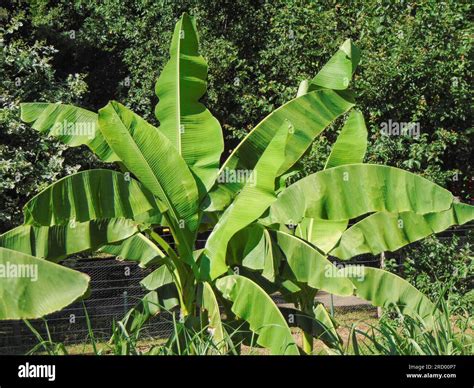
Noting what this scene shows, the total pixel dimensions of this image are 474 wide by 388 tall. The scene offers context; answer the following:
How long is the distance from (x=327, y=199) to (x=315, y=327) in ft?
4.15

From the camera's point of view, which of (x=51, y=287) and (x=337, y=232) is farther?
(x=337, y=232)

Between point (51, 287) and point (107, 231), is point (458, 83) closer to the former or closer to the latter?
point (107, 231)

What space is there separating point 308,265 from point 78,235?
186 cm

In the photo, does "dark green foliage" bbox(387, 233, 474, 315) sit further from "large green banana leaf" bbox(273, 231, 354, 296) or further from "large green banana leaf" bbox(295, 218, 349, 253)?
"large green banana leaf" bbox(273, 231, 354, 296)

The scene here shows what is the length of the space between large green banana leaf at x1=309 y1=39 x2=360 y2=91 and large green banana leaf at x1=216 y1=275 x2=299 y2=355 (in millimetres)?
2106

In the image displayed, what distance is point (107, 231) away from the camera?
6.31m

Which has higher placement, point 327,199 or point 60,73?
point 60,73

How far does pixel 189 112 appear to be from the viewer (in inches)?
261
